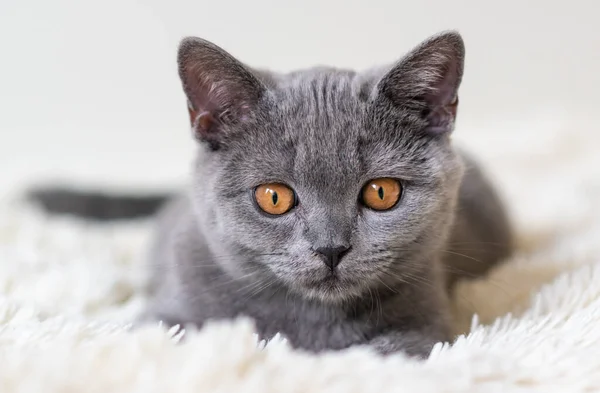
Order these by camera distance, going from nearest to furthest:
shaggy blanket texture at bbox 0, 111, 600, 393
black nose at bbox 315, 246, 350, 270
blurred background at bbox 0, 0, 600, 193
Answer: shaggy blanket texture at bbox 0, 111, 600, 393 → black nose at bbox 315, 246, 350, 270 → blurred background at bbox 0, 0, 600, 193

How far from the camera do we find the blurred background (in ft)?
7.86

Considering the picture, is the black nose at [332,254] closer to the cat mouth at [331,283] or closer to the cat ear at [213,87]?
the cat mouth at [331,283]

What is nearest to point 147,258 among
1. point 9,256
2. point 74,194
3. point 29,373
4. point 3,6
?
point 9,256

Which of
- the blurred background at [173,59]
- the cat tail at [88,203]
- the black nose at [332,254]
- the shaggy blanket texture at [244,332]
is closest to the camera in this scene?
the shaggy blanket texture at [244,332]

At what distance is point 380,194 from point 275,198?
0.50 feet

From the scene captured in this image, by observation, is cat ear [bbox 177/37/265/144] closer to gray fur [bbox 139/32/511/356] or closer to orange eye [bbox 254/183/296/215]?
gray fur [bbox 139/32/511/356]

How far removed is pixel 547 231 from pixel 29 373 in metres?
1.32

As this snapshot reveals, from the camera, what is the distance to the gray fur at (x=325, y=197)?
888 millimetres

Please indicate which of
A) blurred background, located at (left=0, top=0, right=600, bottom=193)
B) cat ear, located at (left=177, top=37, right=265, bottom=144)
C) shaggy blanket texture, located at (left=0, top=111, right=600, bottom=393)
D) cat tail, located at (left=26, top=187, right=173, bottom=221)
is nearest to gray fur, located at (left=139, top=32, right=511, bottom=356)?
cat ear, located at (left=177, top=37, right=265, bottom=144)

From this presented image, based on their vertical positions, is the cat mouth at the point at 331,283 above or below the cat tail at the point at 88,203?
above

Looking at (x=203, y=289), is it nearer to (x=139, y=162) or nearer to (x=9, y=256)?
(x=9, y=256)

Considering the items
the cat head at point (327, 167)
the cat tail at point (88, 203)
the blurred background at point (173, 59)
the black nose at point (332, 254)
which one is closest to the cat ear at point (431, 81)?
the cat head at point (327, 167)

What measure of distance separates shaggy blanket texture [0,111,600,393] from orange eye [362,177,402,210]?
0.70 ft

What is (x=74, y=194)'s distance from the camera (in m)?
1.78
